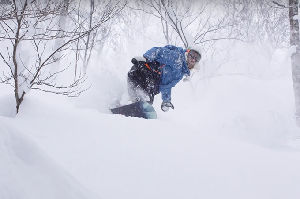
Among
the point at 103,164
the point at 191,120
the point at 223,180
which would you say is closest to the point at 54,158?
the point at 103,164

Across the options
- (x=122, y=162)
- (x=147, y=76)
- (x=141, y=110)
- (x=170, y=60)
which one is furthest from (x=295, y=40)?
(x=122, y=162)

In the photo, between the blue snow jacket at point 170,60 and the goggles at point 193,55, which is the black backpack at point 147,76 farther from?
→ the goggles at point 193,55

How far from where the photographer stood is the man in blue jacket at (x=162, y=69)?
3.52 m

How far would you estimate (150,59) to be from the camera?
3.53 meters

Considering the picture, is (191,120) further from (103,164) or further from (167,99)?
(103,164)

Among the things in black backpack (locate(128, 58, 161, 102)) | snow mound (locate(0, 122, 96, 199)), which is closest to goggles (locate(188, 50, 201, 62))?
black backpack (locate(128, 58, 161, 102))

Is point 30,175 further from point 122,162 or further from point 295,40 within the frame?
point 295,40

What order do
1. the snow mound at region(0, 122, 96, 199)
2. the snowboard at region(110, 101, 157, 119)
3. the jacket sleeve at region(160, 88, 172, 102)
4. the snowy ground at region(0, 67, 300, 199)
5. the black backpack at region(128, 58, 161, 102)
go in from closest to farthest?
1. the snow mound at region(0, 122, 96, 199)
2. the snowy ground at region(0, 67, 300, 199)
3. the snowboard at region(110, 101, 157, 119)
4. the black backpack at region(128, 58, 161, 102)
5. the jacket sleeve at region(160, 88, 172, 102)

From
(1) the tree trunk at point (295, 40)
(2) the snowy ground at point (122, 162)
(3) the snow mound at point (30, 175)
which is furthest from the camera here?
(1) the tree trunk at point (295, 40)

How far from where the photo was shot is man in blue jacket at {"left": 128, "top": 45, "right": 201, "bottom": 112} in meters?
3.52

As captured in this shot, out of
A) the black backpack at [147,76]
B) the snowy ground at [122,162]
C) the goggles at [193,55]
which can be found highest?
the goggles at [193,55]

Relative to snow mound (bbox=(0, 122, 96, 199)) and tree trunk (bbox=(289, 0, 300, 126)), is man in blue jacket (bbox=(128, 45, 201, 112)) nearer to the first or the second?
snow mound (bbox=(0, 122, 96, 199))

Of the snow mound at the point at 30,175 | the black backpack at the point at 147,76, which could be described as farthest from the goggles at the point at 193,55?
the snow mound at the point at 30,175

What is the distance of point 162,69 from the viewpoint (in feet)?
11.9
